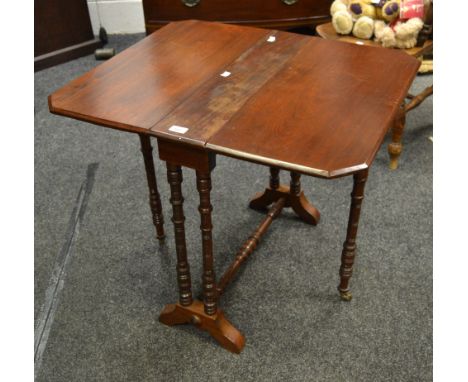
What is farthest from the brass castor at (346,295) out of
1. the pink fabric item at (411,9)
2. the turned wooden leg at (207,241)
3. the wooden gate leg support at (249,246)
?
the pink fabric item at (411,9)

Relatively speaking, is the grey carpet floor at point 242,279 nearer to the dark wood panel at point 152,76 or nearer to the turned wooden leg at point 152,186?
the turned wooden leg at point 152,186

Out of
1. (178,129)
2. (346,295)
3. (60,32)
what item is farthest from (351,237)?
(60,32)

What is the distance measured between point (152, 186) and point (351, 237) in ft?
2.68

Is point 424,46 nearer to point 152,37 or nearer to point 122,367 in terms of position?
point 152,37

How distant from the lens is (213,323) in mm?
1957

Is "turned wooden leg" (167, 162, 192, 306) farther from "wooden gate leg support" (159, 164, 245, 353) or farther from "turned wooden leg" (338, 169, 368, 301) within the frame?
"turned wooden leg" (338, 169, 368, 301)

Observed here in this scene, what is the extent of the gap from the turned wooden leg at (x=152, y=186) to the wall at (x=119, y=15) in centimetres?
242

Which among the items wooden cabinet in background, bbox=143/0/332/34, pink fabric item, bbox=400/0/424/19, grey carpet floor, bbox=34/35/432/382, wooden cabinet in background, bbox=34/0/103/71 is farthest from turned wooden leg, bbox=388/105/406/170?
wooden cabinet in background, bbox=34/0/103/71

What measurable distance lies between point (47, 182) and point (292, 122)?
175 cm

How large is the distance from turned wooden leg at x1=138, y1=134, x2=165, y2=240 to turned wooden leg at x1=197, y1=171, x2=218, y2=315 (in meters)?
0.44

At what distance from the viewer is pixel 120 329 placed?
207cm

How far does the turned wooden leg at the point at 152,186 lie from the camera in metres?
2.08

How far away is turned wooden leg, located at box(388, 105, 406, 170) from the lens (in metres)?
2.68

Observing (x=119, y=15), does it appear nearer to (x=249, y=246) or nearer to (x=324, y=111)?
(x=249, y=246)
